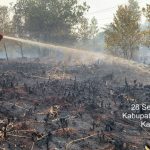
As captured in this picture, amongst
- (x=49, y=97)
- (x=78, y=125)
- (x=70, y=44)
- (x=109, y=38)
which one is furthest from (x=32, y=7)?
(x=78, y=125)

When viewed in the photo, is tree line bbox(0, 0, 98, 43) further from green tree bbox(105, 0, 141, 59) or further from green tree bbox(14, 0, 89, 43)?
green tree bbox(105, 0, 141, 59)

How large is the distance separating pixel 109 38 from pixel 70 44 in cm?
1679

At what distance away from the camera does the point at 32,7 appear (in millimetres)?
49406

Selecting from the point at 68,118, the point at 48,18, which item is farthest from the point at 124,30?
the point at 68,118

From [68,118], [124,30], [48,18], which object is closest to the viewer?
[68,118]

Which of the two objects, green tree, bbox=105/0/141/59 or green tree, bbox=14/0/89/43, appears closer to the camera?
green tree, bbox=105/0/141/59

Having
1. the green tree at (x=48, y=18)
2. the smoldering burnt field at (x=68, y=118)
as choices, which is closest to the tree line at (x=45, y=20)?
the green tree at (x=48, y=18)

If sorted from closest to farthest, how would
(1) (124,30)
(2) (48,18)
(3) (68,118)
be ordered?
(3) (68,118) → (1) (124,30) → (2) (48,18)

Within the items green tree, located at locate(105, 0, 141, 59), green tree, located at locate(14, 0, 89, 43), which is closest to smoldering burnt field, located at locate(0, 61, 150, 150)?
green tree, located at locate(105, 0, 141, 59)

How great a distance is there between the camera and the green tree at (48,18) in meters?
49.2

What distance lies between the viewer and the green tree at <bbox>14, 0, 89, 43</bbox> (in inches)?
1937

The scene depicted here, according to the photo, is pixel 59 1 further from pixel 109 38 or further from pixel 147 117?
pixel 147 117

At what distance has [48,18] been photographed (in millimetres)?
48812

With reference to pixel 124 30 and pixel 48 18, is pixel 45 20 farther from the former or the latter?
pixel 124 30
